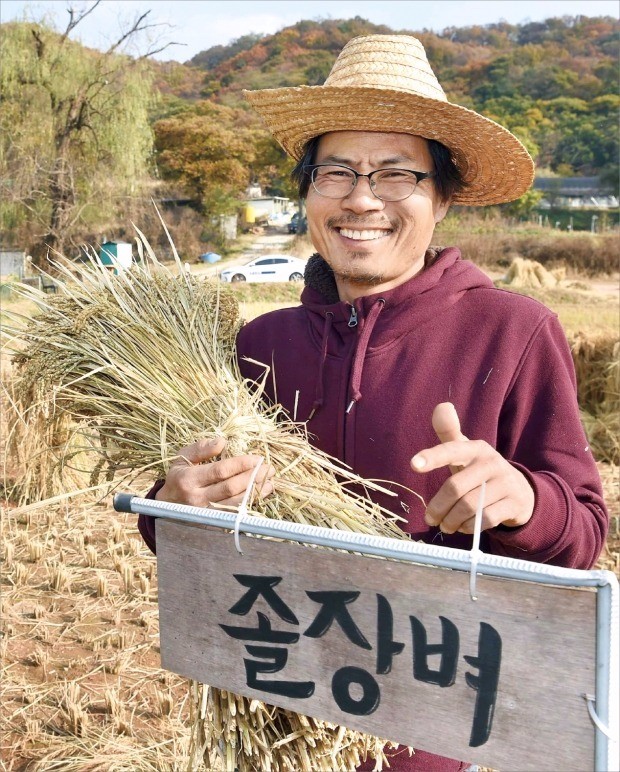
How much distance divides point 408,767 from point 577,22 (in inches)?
3545

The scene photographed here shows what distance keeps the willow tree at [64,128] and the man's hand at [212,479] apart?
15.3 metres

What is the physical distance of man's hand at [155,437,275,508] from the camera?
40.2 inches

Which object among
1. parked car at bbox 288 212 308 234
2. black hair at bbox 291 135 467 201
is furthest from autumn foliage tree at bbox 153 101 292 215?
black hair at bbox 291 135 467 201

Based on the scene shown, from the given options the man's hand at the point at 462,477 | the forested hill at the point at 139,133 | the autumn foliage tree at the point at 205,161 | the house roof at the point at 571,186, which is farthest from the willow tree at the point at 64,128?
the house roof at the point at 571,186

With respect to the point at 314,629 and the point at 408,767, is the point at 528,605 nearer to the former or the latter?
the point at 314,629

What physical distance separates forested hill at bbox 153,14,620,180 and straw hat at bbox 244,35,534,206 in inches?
1274

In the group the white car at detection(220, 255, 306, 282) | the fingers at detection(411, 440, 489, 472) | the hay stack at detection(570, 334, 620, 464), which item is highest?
the fingers at detection(411, 440, 489, 472)

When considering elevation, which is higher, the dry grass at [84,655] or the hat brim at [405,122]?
the hat brim at [405,122]

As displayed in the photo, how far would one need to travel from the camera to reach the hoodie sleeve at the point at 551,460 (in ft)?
3.55

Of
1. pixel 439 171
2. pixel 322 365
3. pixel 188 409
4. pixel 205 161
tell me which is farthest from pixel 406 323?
pixel 205 161

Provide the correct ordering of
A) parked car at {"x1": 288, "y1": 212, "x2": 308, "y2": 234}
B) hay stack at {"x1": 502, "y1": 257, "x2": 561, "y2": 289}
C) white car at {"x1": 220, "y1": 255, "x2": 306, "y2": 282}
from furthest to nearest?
parked car at {"x1": 288, "y1": 212, "x2": 308, "y2": 234} → white car at {"x1": 220, "y1": 255, "x2": 306, "y2": 282} → hay stack at {"x1": 502, "y1": 257, "x2": 561, "y2": 289}

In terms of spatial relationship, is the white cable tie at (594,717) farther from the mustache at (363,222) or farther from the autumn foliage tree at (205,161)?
the autumn foliage tree at (205,161)

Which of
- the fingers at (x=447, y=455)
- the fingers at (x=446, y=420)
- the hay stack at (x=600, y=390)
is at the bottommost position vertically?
the hay stack at (x=600, y=390)

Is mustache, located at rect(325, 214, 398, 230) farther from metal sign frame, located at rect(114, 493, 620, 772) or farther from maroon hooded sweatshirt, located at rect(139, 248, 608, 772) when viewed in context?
metal sign frame, located at rect(114, 493, 620, 772)
